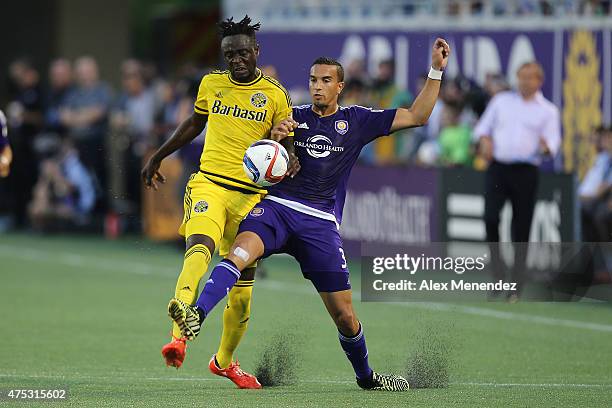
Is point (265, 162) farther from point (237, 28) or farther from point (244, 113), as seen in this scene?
point (237, 28)

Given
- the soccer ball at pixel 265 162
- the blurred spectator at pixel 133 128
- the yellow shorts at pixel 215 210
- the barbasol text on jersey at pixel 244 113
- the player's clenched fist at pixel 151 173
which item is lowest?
the blurred spectator at pixel 133 128

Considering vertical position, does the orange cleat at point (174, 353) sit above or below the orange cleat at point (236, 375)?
above

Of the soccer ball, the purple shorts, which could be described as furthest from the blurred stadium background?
the soccer ball

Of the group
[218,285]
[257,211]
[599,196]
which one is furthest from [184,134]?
[599,196]

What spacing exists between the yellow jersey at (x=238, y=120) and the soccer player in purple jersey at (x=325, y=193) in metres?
0.17

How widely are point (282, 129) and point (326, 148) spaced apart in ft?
1.10

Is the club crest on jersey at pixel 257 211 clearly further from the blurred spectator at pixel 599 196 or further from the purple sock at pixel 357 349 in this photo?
the blurred spectator at pixel 599 196

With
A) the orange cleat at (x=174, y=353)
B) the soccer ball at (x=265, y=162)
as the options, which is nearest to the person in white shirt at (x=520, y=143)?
the soccer ball at (x=265, y=162)

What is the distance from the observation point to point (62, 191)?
2189 centimetres

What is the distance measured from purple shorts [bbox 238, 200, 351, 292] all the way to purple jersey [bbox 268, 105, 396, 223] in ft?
0.42

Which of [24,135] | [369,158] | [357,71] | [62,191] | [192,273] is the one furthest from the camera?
[24,135]

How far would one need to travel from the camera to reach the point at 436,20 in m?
18.5

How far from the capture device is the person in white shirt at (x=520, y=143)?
47.0 ft

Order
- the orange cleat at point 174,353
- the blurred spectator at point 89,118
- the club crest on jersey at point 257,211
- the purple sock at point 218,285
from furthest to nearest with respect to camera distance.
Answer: the blurred spectator at point 89,118, the club crest on jersey at point 257,211, the purple sock at point 218,285, the orange cleat at point 174,353
